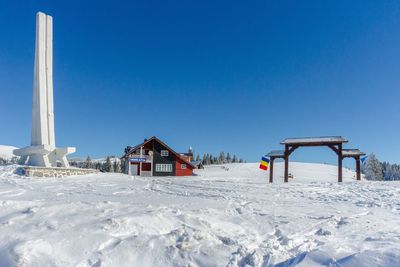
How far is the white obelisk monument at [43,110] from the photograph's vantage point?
21766 millimetres

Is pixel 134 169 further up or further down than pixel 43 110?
further down

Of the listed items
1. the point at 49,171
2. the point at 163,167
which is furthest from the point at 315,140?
the point at 163,167

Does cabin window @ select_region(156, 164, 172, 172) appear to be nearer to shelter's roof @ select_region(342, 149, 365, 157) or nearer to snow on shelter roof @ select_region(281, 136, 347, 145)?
snow on shelter roof @ select_region(281, 136, 347, 145)

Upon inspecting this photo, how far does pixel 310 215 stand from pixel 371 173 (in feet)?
198

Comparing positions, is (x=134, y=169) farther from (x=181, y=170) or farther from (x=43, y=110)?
(x=43, y=110)

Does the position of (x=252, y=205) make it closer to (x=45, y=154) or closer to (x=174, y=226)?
(x=174, y=226)

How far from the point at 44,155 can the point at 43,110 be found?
11.6 ft

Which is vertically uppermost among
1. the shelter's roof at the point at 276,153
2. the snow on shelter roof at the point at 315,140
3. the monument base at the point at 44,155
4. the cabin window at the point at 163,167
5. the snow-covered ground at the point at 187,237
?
the snow on shelter roof at the point at 315,140

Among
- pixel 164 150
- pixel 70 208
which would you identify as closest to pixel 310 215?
pixel 70 208

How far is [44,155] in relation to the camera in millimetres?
21422

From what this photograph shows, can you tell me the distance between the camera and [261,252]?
463 cm

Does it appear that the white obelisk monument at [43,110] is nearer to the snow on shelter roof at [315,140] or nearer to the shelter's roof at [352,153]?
the snow on shelter roof at [315,140]

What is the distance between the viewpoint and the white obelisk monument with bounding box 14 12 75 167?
21.8m

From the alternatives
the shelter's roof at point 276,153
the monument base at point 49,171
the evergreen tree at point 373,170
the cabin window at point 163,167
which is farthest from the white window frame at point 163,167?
the evergreen tree at point 373,170
